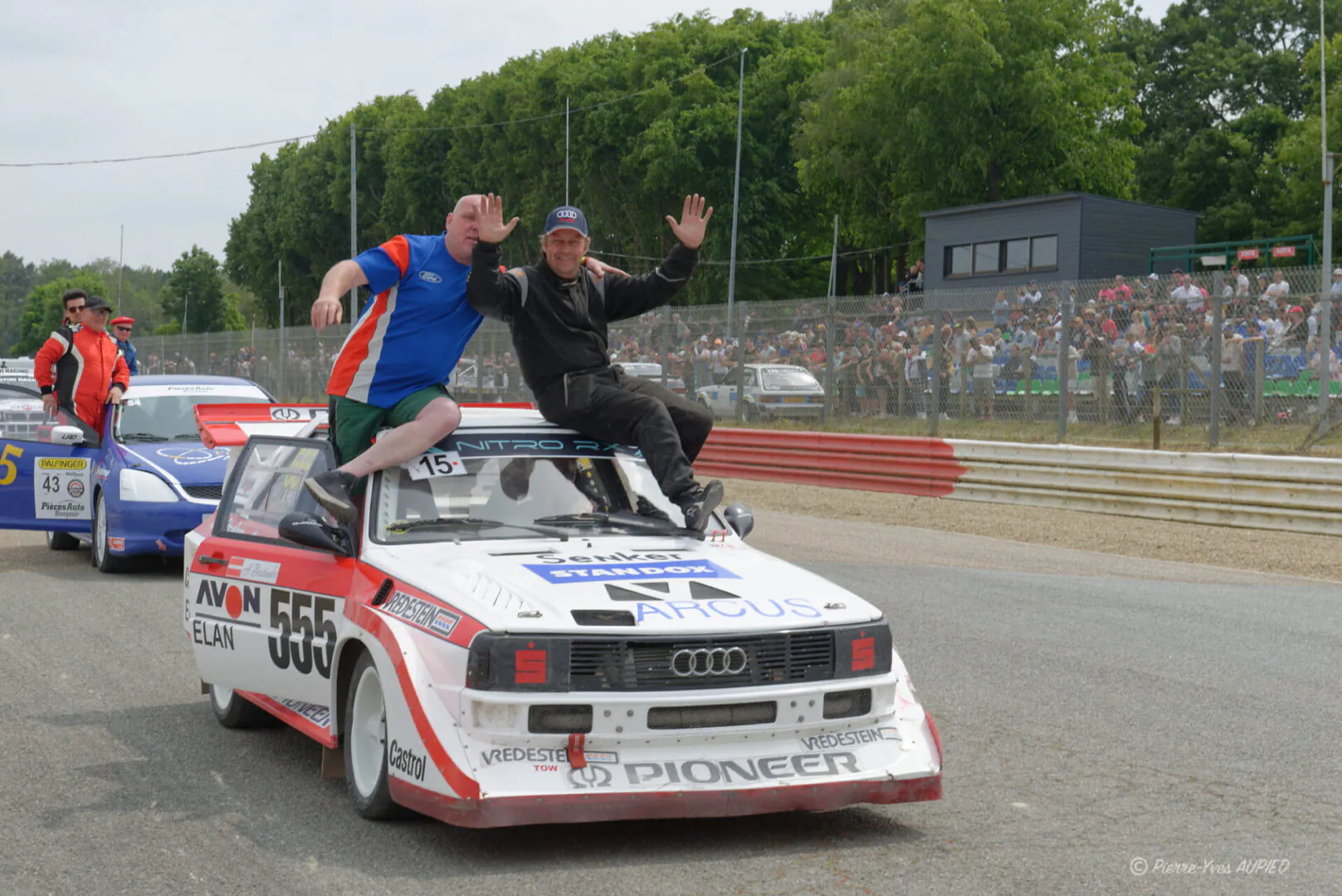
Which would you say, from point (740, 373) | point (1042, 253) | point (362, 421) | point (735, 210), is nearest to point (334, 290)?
point (362, 421)

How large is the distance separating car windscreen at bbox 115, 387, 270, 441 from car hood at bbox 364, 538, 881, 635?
761 centimetres

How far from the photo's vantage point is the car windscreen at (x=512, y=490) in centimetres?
584

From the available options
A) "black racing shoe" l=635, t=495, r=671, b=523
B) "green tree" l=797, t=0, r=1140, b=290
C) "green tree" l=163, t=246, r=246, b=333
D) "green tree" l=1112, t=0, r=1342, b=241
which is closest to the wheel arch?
"black racing shoe" l=635, t=495, r=671, b=523

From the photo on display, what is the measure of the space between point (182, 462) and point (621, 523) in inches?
277

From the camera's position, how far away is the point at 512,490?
6.02 meters

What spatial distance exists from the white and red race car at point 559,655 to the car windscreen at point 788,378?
17652 mm

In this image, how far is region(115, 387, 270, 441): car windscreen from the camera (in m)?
12.7

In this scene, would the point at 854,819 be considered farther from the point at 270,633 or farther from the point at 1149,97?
the point at 1149,97

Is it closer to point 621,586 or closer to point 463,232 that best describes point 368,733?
point 621,586

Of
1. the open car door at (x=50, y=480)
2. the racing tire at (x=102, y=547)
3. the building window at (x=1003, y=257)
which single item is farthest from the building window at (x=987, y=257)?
the racing tire at (x=102, y=547)

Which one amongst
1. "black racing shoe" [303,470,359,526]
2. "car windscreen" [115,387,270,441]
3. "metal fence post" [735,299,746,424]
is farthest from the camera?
"metal fence post" [735,299,746,424]

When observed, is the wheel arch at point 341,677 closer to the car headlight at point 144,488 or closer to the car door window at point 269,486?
the car door window at point 269,486

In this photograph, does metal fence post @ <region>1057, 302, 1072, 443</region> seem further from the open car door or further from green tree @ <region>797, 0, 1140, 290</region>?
green tree @ <region>797, 0, 1140, 290</region>

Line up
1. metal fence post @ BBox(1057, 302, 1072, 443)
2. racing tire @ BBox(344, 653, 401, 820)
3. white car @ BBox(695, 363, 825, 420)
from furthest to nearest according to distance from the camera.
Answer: white car @ BBox(695, 363, 825, 420)
metal fence post @ BBox(1057, 302, 1072, 443)
racing tire @ BBox(344, 653, 401, 820)
